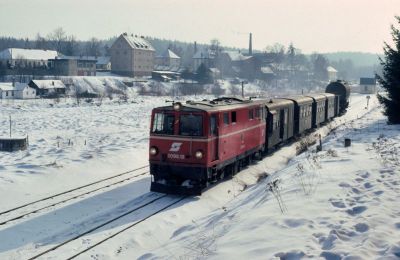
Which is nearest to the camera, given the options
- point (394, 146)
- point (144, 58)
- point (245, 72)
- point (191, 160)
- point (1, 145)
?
point (191, 160)

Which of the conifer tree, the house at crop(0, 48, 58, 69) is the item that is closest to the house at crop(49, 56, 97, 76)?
the house at crop(0, 48, 58, 69)

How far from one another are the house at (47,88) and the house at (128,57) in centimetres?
3450

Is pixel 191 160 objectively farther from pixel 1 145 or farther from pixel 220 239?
pixel 1 145

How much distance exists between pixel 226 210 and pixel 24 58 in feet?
353

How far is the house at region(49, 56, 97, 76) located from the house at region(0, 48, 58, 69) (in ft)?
17.9

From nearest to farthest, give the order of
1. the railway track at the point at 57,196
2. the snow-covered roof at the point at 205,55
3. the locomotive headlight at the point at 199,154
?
1. the railway track at the point at 57,196
2. the locomotive headlight at the point at 199,154
3. the snow-covered roof at the point at 205,55

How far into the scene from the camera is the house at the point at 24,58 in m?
108

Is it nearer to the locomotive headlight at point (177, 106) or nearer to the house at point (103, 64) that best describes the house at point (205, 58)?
the house at point (103, 64)

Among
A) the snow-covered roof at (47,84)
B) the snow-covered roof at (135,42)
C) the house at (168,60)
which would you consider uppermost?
the snow-covered roof at (135,42)

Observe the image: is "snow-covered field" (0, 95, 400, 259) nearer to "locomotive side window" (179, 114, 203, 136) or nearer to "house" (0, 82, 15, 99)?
"locomotive side window" (179, 114, 203, 136)

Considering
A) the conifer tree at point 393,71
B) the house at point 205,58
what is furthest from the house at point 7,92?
the house at point 205,58

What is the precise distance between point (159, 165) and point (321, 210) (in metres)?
7.42

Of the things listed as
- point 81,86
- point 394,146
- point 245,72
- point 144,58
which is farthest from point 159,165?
point 245,72

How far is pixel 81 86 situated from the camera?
9075 cm
